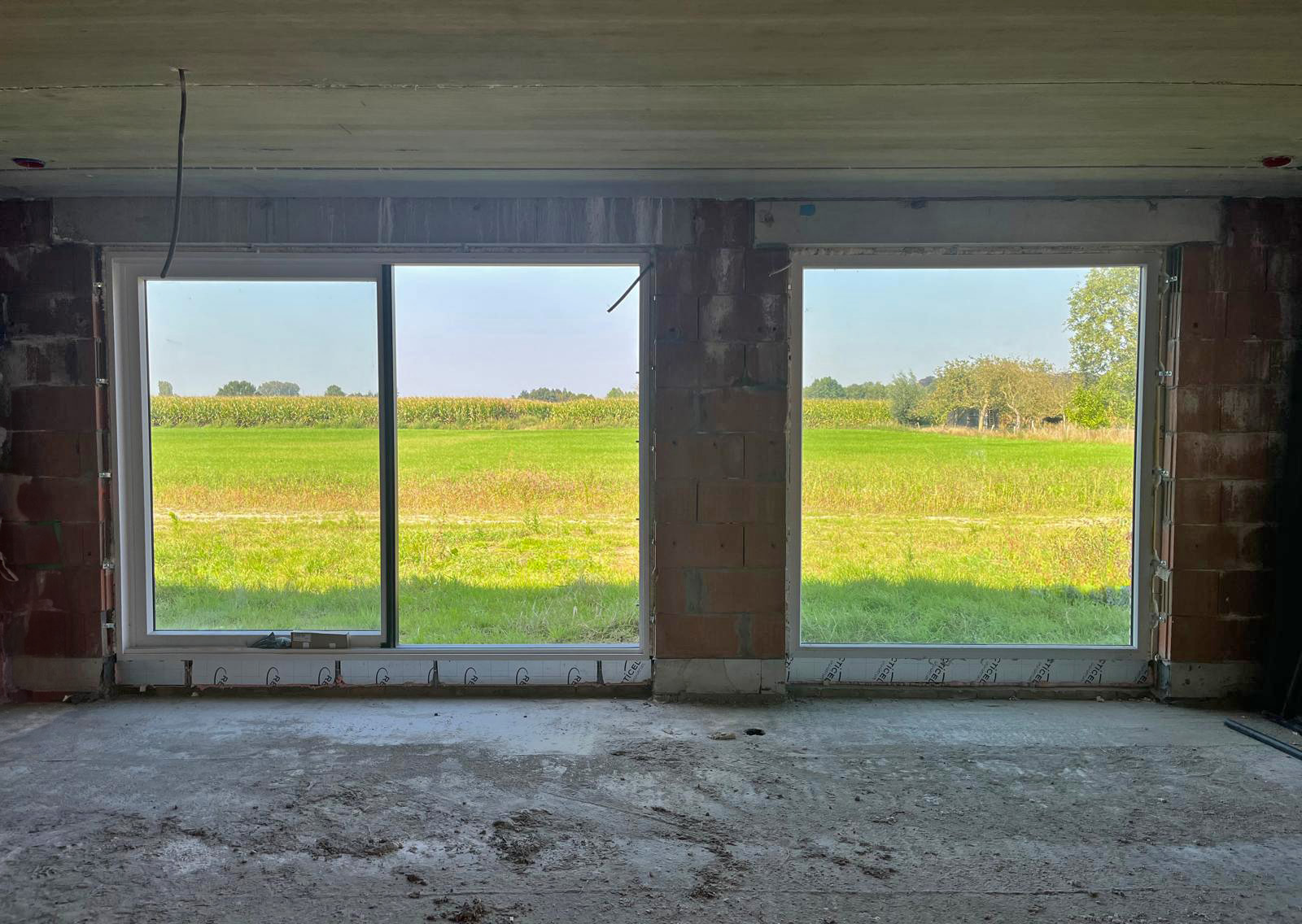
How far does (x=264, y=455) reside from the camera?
14.4 ft

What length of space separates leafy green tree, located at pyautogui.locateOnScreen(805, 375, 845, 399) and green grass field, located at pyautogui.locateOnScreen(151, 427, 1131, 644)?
7.7 inches

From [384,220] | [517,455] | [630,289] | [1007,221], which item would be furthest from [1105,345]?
[384,220]

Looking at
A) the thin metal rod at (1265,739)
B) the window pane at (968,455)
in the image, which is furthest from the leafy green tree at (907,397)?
the thin metal rod at (1265,739)

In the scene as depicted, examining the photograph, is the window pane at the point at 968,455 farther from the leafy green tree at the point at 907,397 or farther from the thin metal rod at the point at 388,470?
the thin metal rod at the point at 388,470

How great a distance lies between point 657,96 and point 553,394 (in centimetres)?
189

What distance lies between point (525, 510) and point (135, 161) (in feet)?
7.67

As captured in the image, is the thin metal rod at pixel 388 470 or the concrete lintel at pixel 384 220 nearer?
the concrete lintel at pixel 384 220

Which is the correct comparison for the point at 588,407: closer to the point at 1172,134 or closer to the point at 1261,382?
the point at 1172,134

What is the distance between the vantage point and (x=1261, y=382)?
161 inches

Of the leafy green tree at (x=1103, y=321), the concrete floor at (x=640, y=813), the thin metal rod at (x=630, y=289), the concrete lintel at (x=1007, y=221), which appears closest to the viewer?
the concrete floor at (x=640, y=813)

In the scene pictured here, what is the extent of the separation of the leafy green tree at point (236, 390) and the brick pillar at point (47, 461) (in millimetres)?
578

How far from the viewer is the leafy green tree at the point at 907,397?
4.34 meters

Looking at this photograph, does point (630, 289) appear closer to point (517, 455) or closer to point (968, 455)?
point (517, 455)

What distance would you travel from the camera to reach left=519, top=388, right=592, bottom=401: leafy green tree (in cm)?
→ 435
